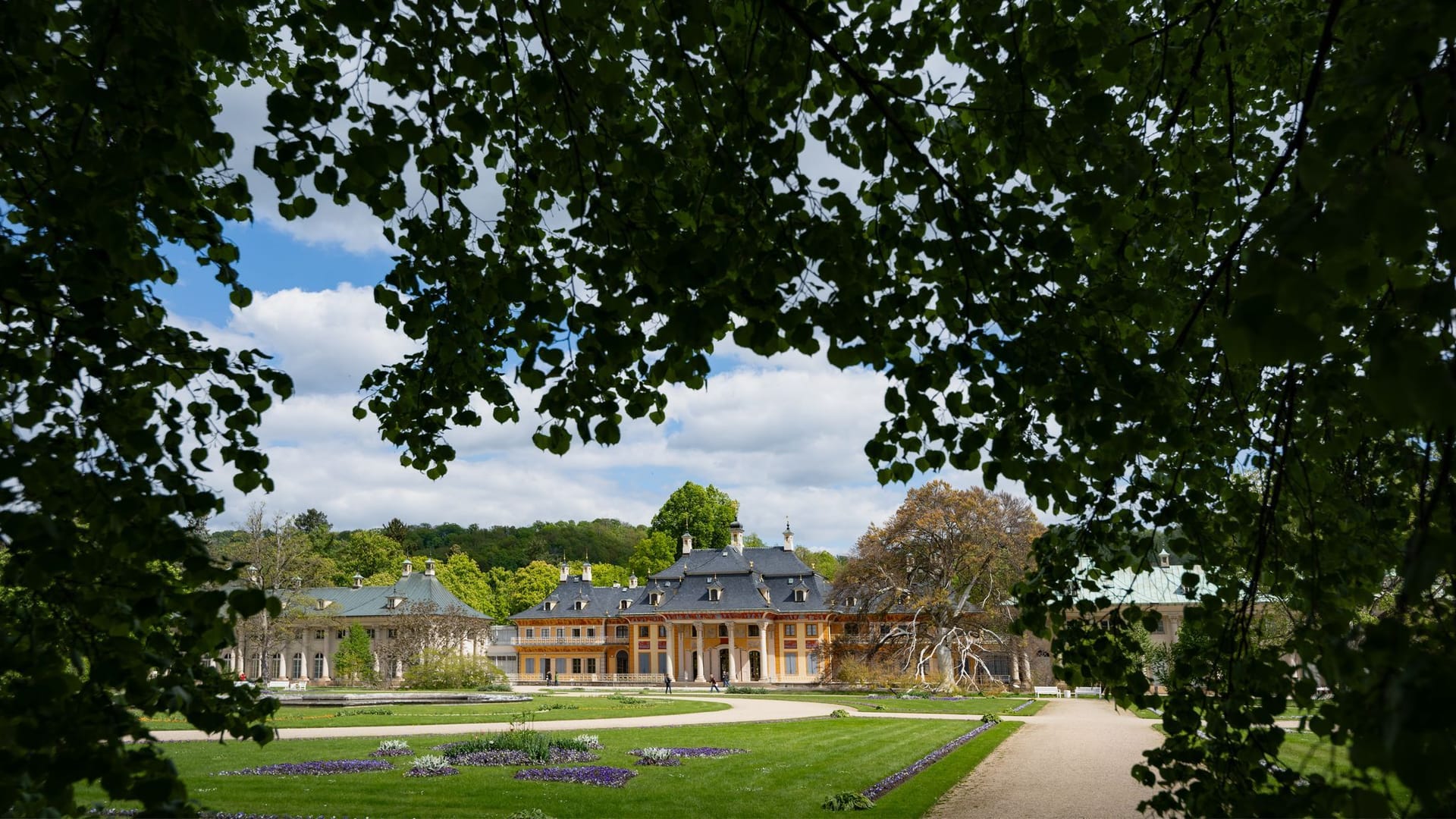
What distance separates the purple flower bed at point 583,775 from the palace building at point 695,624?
105ft

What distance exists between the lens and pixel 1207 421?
15.3 ft

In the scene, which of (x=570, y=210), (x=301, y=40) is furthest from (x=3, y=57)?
(x=570, y=210)

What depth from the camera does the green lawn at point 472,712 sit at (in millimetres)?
24594

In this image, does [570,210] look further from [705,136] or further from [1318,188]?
[1318,188]

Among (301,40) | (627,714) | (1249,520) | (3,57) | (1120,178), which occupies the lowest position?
(627,714)

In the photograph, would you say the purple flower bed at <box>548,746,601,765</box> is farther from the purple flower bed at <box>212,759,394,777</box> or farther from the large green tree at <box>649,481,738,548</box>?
the large green tree at <box>649,481,738,548</box>

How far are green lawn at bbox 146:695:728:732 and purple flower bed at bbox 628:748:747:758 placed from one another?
18.9 feet

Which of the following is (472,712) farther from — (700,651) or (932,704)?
(700,651)

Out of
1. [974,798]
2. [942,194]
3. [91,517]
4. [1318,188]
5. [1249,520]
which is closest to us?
[1318,188]

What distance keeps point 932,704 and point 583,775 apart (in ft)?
65.8

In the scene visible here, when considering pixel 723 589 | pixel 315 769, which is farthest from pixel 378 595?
pixel 315 769

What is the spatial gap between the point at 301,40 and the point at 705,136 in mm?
2216

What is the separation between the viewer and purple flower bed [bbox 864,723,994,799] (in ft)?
43.0

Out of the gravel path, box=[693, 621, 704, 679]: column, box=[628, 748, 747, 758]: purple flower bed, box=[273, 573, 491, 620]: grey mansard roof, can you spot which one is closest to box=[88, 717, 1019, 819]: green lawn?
box=[628, 748, 747, 758]: purple flower bed
